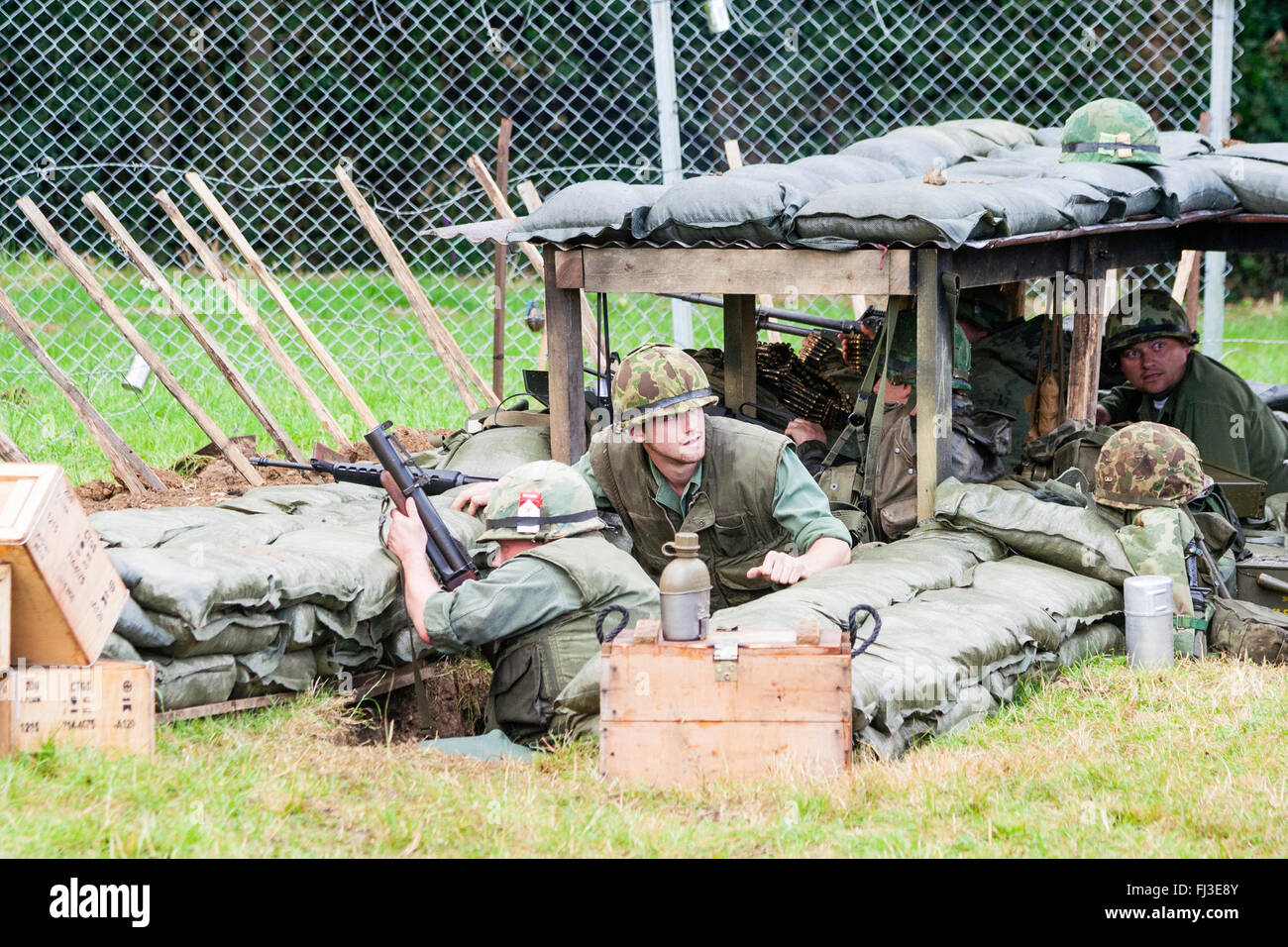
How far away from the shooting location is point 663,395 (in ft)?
17.4

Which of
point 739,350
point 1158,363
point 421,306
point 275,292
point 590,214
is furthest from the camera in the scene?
point 421,306

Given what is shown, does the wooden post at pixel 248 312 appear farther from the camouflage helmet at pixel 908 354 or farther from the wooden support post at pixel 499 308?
the camouflage helmet at pixel 908 354

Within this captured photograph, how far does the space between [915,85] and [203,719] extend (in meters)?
11.3

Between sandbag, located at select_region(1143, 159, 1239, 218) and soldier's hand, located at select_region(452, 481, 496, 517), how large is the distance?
3.53 metres

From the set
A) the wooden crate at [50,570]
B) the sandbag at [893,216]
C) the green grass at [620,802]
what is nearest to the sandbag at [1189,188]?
the sandbag at [893,216]

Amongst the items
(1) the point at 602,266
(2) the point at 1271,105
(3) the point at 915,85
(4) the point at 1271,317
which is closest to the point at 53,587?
(1) the point at 602,266

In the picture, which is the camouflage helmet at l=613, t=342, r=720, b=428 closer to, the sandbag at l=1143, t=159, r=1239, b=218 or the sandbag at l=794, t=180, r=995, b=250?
the sandbag at l=794, t=180, r=995, b=250

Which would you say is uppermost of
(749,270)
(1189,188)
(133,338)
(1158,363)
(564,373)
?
(1189,188)

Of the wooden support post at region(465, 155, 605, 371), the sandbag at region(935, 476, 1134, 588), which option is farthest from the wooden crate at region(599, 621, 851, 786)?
the wooden support post at region(465, 155, 605, 371)

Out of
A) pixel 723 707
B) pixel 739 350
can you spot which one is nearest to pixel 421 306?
pixel 739 350

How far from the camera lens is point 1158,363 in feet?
24.7

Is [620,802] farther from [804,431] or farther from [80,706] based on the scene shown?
[804,431]

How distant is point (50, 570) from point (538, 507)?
1454 millimetres

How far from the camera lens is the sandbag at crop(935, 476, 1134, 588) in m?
5.57
